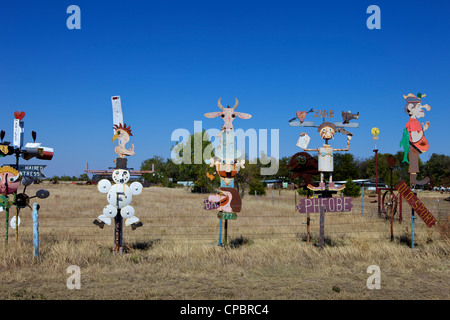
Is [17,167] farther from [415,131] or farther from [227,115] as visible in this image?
[415,131]

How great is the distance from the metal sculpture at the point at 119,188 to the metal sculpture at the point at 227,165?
5.93 feet

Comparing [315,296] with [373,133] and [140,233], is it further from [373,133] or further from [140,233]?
[140,233]

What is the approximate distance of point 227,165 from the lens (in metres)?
9.55

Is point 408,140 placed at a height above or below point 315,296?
above

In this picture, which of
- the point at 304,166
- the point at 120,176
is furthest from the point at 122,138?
the point at 304,166

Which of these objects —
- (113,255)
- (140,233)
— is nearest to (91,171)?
(113,255)

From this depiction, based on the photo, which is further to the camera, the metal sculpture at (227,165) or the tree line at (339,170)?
the tree line at (339,170)

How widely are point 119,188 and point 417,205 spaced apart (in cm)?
776

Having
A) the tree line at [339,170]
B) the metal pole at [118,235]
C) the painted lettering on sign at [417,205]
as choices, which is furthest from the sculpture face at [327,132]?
the tree line at [339,170]

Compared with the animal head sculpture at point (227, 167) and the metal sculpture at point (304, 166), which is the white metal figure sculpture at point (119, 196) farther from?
the metal sculpture at point (304, 166)

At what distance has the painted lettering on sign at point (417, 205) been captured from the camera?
34.6 feet
